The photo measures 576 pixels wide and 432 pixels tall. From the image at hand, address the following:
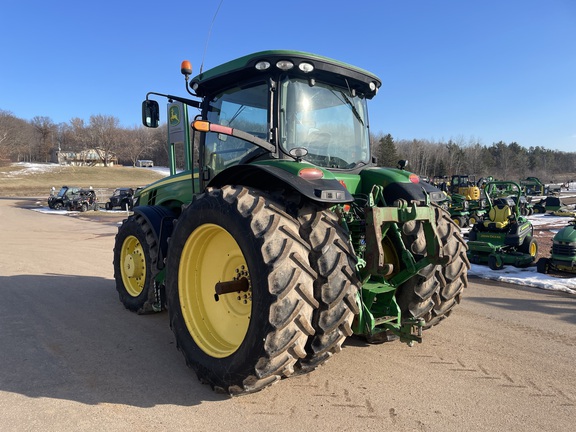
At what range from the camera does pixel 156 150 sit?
326 ft

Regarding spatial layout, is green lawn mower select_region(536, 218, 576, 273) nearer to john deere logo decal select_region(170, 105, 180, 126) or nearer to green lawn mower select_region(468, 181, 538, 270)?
green lawn mower select_region(468, 181, 538, 270)

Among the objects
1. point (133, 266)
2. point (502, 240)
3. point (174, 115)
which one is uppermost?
point (174, 115)

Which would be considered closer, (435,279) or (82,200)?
(435,279)

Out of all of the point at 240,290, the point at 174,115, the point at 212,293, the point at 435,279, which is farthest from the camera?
the point at 174,115

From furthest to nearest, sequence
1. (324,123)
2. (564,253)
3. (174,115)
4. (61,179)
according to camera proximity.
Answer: (61,179)
(564,253)
(174,115)
(324,123)

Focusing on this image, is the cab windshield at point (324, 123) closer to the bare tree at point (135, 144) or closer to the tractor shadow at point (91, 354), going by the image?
the tractor shadow at point (91, 354)

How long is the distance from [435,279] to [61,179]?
6376 cm

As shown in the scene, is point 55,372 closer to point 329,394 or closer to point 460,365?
point 329,394

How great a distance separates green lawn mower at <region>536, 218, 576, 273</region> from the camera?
7.25m

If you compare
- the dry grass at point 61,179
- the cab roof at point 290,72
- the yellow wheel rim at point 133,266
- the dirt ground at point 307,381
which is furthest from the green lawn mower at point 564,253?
the dry grass at point 61,179

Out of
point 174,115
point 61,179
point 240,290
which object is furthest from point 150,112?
point 61,179

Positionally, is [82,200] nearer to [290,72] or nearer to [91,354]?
[91,354]

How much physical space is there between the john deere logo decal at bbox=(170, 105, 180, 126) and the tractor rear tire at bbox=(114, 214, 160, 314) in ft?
4.08

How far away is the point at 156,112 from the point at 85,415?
138 inches
